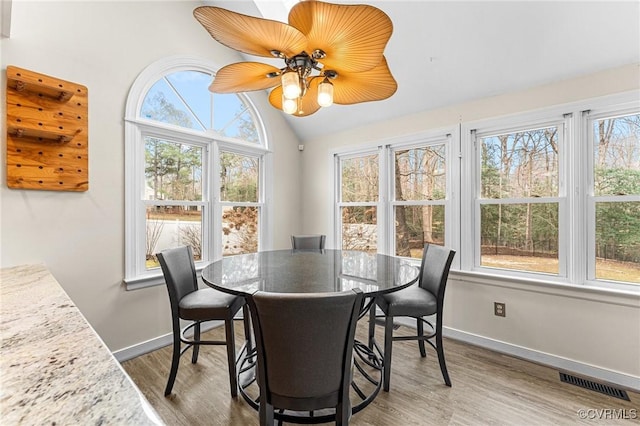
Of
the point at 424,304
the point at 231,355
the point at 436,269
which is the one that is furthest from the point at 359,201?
the point at 231,355

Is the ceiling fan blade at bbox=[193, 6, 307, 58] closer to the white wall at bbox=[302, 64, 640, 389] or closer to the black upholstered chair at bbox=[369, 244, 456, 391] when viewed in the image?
the black upholstered chair at bbox=[369, 244, 456, 391]

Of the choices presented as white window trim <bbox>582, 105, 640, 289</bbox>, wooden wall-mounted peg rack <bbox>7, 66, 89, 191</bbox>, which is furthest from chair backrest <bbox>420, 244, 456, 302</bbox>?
wooden wall-mounted peg rack <bbox>7, 66, 89, 191</bbox>

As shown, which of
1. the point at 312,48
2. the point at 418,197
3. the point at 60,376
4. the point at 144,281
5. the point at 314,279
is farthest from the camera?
the point at 418,197

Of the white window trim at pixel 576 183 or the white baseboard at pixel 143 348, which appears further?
the white baseboard at pixel 143 348

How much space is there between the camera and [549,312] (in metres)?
2.42

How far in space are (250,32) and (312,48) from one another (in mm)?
315

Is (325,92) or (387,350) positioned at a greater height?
(325,92)

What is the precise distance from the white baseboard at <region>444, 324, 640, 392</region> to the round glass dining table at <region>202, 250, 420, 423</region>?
95cm

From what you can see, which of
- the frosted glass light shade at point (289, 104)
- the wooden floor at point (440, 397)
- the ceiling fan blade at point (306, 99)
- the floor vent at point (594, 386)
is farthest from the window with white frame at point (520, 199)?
the frosted glass light shade at point (289, 104)

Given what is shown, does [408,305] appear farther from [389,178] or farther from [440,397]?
[389,178]

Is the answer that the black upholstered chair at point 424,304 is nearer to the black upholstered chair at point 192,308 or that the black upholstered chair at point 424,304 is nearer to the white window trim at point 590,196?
the black upholstered chair at point 192,308

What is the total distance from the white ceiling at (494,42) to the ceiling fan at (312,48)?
1.05 meters

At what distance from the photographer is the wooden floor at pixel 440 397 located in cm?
182

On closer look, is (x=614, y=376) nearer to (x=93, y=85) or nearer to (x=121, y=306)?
(x=121, y=306)
